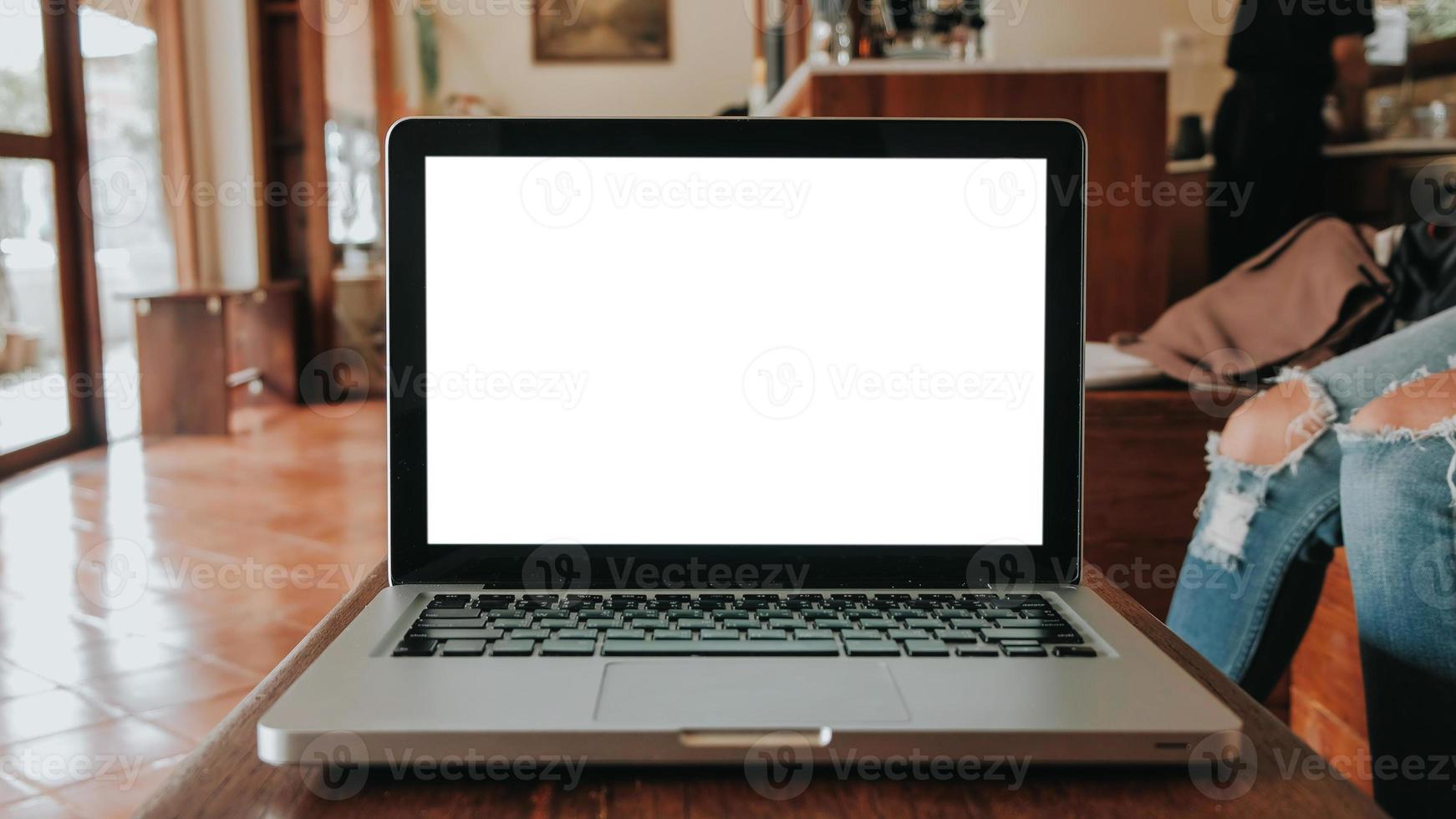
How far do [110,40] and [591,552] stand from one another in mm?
4081

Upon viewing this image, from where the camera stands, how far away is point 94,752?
4.83 feet

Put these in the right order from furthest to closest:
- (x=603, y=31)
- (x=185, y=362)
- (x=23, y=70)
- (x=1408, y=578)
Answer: (x=603, y=31) < (x=185, y=362) < (x=23, y=70) < (x=1408, y=578)

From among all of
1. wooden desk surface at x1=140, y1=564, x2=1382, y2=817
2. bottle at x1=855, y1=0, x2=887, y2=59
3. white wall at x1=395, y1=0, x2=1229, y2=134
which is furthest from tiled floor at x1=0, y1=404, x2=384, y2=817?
white wall at x1=395, y1=0, x2=1229, y2=134

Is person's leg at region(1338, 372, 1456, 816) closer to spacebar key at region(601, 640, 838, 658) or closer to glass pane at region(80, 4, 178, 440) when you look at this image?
spacebar key at region(601, 640, 838, 658)

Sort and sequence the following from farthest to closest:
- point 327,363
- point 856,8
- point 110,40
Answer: point 327,363
point 110,40
point 856,8

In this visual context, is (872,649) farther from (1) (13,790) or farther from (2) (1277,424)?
(1) (13,790)

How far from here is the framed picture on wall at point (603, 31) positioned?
206 inches

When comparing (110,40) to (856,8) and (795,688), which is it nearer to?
(856,8)

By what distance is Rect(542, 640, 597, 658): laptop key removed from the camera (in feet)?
1.49

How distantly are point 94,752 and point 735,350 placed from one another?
1.34m

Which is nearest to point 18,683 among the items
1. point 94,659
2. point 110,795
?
point 94,659

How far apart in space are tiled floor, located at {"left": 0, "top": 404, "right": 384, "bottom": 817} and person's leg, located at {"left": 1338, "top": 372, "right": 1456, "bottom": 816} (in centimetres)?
133

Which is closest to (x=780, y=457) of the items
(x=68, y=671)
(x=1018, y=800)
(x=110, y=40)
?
(x=1018, y=800)

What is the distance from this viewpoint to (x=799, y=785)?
15.4 inches
